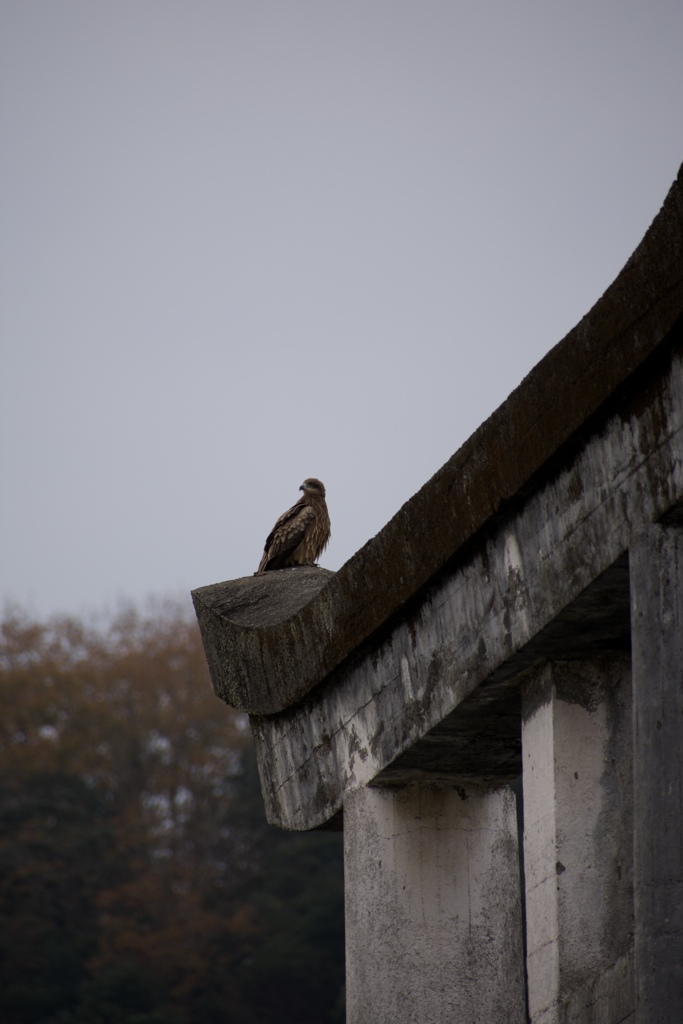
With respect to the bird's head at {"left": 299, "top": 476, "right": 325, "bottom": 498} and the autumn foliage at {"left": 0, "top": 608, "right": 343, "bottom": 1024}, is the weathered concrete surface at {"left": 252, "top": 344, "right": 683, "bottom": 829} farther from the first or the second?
the autumn foliage at {"left": 0, "top": 608, "right": 343, "bottom": 1024}

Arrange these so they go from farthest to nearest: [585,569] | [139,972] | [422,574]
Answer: [139,972] → [422,574] → [585,569]

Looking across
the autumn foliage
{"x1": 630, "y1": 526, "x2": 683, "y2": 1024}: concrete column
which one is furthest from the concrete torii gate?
the autumn foliage

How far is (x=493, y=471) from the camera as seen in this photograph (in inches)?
160

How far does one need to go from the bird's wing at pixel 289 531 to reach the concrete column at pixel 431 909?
3.10 meters

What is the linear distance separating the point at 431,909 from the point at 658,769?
164 cm

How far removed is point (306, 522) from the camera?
27.3 ft

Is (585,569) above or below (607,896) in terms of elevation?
above

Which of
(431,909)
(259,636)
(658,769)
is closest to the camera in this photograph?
(658,769)

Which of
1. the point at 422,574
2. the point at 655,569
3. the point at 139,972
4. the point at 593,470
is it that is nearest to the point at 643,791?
the point at 655,569

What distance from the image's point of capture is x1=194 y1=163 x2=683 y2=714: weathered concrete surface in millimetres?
3553

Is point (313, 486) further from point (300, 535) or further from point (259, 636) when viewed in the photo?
point (259, 636)

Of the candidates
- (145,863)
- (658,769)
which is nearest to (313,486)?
(658,769)

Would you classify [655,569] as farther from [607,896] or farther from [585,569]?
[607,896]

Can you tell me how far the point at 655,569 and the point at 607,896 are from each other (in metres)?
0.98
